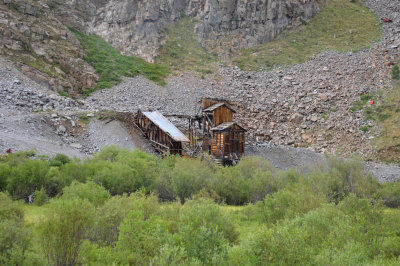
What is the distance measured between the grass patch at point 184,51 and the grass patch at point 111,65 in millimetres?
3027

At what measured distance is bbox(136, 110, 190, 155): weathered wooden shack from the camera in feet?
94.2

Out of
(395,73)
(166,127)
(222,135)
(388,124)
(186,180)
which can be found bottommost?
(186,180)

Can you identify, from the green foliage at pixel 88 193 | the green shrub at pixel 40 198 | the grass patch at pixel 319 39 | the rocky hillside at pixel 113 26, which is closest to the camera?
the green foliage at pixel 88 193

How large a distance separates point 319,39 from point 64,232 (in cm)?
5492

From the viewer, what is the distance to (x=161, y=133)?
3020 centimetres

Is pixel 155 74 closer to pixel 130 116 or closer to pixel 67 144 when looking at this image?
pixel 130 116

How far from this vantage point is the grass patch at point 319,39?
1997 inches

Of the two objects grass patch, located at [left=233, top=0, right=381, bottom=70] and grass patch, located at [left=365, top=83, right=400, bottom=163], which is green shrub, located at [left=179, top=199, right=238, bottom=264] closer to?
grass patch, located at [left=365, top=83, right=400, bottom=163]

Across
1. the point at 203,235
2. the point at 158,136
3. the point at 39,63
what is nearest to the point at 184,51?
the point at 39,63

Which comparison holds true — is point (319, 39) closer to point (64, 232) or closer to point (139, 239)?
point (139, 239)

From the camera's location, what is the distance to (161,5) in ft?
188

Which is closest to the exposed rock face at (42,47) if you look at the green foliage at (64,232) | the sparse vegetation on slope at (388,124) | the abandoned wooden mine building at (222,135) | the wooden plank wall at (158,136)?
the wooden plank wall at (158,136)

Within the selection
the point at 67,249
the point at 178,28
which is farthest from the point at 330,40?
the point at 67,249

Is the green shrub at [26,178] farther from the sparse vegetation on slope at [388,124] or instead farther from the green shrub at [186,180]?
the sparse vegetation on slope at [388,124]
